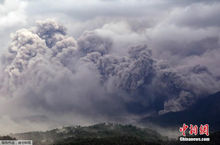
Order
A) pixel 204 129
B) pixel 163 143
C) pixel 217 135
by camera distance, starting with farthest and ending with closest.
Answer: pixel 163 143, pixel 217 135, pixel 204 129

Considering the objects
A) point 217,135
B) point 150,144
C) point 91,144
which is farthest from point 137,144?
point 217,135

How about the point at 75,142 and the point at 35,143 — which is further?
the point at 35,143

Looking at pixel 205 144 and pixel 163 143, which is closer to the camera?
pixel 205 144

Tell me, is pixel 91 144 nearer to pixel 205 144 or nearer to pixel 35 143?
pixel 35 143

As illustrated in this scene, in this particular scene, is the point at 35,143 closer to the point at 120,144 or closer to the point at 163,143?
the point at 120,144

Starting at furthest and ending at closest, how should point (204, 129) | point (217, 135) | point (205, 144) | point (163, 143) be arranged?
point (163, 143), point (217, 135), point (205, 144), point (204, 129)

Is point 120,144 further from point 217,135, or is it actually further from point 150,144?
point 217,135

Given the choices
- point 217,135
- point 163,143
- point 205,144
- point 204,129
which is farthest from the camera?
point 163,143

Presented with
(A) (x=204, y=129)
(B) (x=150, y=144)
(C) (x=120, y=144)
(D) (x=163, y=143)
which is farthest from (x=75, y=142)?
(A) (x=204, y=129)

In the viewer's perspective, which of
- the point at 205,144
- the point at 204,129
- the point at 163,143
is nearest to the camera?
the point at 204,129
